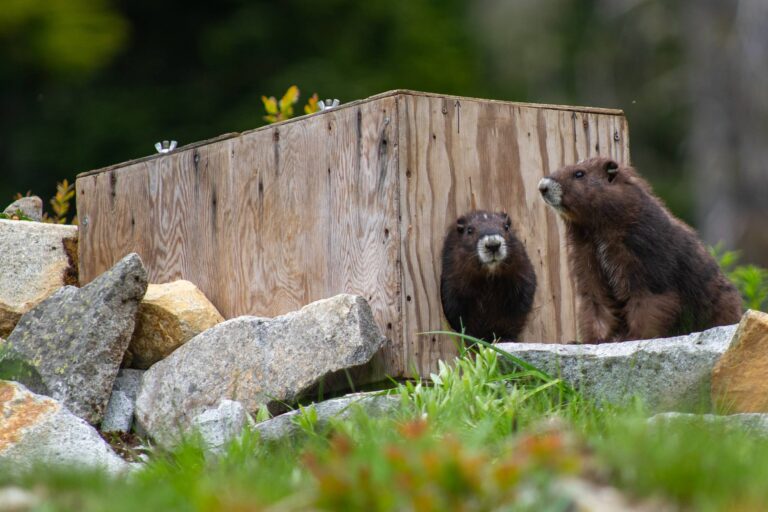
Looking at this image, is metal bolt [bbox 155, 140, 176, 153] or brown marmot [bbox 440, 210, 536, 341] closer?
brown marmot [bbox 440, 210, 536, 341]

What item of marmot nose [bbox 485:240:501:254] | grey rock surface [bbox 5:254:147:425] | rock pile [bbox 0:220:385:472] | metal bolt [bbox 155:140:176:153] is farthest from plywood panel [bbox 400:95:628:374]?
metal bolt [bbox 155:140:176:153]

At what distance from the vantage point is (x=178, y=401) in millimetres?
5812

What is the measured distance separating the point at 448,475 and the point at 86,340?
4.03 meters

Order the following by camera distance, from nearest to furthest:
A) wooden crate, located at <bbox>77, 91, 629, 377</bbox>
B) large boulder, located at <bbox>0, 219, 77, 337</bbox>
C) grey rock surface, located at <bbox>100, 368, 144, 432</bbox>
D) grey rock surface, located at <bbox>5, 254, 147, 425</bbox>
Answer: wooden crate, located at <bbox>77, 91, 629, 377</bbox>
grey rock surface, located at <bbox>5, 254, 147, 425</bbox>
grey rock surface, located at <bbox>100, 368, 144, 432</bbox>
large boulder, located at <bbox>0, 219, 77, 337</bbox>

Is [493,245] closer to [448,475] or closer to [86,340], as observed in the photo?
[86,340]

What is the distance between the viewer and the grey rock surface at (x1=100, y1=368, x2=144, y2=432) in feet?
19.5

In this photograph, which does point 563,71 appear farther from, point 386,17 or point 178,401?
point 178,401

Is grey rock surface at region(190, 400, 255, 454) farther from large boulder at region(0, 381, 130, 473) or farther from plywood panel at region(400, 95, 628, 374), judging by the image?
plywood panel at region(400, 95, 628, 374)

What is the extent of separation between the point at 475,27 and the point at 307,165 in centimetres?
1273

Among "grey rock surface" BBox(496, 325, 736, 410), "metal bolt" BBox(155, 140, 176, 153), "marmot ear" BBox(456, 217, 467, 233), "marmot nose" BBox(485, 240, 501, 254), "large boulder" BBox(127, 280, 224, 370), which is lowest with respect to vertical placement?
"grey rock surface" BBox(496, 325, 736, 410)

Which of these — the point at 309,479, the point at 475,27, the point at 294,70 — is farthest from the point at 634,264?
the point at 475,27

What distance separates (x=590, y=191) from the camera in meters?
5.51

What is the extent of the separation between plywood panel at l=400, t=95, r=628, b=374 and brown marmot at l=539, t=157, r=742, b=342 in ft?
1.99

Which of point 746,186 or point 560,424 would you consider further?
point 746,186
